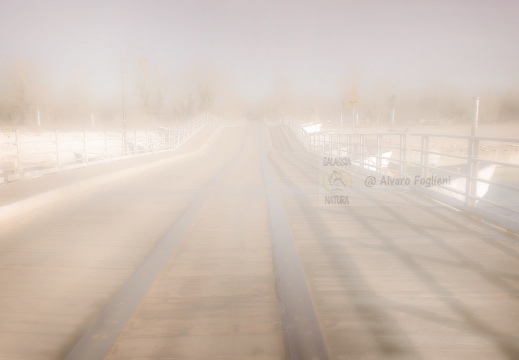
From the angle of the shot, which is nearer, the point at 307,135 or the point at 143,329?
the point at 143,329

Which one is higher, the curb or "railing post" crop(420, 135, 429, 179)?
"railing post" crop(420, 135, 429, 179)

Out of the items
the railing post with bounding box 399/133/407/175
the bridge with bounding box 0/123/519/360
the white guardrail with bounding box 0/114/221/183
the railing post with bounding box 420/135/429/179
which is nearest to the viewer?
the bridge with bounding box 0/123/519/360

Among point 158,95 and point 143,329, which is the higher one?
point 158,95

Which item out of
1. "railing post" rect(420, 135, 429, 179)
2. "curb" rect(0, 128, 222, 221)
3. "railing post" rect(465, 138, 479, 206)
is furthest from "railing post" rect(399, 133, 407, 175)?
"curb" rect(0, 128, 222, 221)

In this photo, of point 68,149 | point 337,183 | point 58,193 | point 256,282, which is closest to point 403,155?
point 337,183

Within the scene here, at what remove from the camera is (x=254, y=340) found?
331 cm

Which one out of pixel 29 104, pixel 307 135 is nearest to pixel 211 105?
pixel 29 104

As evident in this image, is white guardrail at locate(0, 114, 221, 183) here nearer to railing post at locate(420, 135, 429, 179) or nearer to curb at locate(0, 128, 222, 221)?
curb at locate(0, 128, 222, 221)

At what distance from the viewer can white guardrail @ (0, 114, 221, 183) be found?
12.9 m

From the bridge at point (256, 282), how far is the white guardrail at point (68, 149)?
4.64m

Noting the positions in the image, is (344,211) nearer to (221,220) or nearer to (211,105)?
(221,220)

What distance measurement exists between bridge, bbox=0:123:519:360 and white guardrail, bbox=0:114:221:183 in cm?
464

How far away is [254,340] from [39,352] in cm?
157

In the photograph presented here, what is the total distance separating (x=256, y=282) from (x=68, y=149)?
67.2 ft
